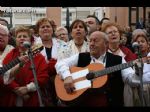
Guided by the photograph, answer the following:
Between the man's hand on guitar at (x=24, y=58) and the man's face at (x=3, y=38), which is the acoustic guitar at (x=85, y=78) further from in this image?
the man's face at (x=3, y=38)

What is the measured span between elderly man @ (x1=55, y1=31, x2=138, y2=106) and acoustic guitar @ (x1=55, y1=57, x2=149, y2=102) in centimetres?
5

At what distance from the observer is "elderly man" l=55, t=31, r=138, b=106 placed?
426 cm

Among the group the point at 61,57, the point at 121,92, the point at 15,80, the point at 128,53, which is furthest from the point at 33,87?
the point at 128,53

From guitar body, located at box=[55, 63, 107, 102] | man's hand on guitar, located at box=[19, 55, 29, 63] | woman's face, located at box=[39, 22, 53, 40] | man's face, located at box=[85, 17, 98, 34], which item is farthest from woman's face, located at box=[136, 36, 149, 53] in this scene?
man's hand on guitar, located at box=[19, 55, 29, 63]

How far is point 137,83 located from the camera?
4.28 m

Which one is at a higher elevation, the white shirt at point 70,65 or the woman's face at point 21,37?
the woman's face at point 21,37

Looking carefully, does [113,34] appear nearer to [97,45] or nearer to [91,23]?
[97,45]

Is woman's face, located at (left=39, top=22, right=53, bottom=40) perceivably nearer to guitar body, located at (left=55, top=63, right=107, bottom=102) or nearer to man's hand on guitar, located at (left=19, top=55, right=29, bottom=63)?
guitar body, located at (left=55, top=63, right=107, bottom=102)

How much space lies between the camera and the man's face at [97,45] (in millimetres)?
4410

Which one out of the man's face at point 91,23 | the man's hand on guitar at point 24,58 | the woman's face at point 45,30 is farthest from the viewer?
the man's face at point 91,23

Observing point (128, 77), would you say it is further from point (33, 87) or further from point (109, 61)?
point (33, 87)

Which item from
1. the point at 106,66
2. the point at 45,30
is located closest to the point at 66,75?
the point at 106,66

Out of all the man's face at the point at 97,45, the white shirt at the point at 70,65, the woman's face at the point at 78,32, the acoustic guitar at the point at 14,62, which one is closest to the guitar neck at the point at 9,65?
the acoustic guitar at the point at 14,62
